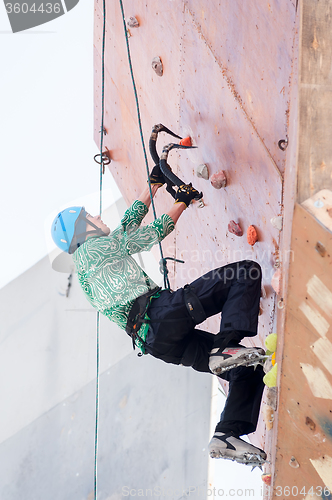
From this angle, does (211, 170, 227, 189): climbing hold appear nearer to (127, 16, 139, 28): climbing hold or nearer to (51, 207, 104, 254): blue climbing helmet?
(51, 207, 104, 254): blue climbing helmet

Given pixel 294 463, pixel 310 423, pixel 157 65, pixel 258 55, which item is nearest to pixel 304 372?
pixel 310 423

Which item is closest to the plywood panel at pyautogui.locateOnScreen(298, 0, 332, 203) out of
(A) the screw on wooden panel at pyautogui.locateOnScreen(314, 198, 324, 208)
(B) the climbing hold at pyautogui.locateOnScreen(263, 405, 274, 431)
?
(A) the screw on wooden panel at pyautogui.locateOnScreen(314, 198, 324, 208)

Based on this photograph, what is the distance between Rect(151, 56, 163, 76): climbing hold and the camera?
2482mm

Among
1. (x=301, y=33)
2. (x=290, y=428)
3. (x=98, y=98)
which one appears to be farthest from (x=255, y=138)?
(x=98, y=98)

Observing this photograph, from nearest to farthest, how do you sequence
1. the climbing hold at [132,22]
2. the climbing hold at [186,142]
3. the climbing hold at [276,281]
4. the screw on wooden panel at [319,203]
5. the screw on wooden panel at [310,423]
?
the screw on wooden panel at [319,203] → the screw on wooden panel at [310,423] → the climbing hold at [276,281] → the climbing hold at [186,142] → the climbing hold at [132,22]

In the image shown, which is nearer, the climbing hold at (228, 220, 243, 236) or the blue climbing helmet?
the blue climbing helmet

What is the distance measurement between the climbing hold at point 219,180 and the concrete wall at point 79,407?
205cm

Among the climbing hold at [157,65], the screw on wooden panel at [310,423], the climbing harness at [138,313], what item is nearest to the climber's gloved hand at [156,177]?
the climbing harness at [138,313]

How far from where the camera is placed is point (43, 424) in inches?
169

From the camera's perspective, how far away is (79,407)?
4391 millimetres

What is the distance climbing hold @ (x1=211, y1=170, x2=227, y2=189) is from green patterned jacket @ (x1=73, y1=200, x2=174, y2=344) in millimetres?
406

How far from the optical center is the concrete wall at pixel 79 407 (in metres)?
4.07

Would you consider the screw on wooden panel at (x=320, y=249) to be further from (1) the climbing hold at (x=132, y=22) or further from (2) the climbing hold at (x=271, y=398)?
(1) the climbing hold at (x=132, y=22)

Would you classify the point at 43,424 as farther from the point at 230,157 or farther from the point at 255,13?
the point at 255,13
